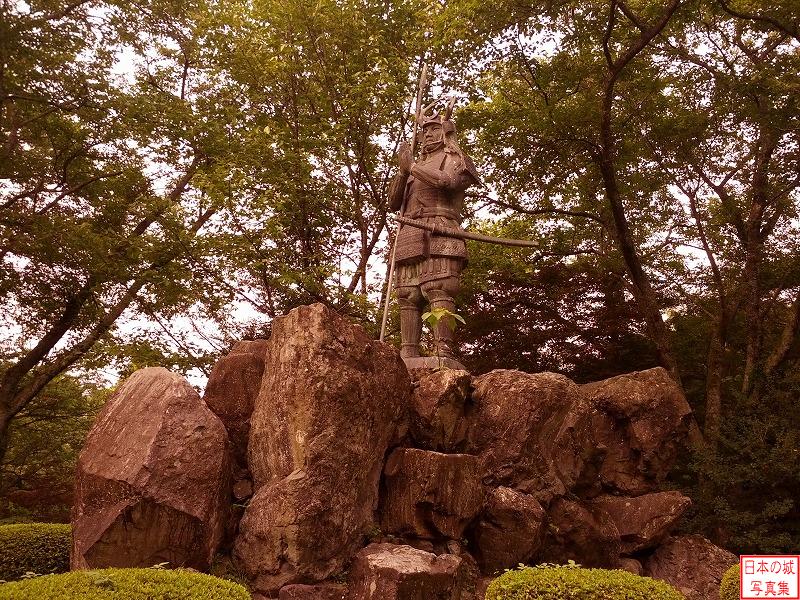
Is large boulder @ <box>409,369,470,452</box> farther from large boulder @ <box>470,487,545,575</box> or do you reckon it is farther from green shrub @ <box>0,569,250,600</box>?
green shrub @ <box>0,569,250,600</box>

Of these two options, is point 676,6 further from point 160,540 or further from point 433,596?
point 160,540

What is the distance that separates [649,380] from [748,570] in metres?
4.74

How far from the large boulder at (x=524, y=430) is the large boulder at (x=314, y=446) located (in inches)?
51.6

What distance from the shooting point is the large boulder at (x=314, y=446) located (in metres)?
5.39

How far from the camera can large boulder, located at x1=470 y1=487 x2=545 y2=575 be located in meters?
6.51

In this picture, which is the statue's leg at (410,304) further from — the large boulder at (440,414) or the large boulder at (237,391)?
the large boulder at (237,391)

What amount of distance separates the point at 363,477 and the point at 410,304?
3.45 m

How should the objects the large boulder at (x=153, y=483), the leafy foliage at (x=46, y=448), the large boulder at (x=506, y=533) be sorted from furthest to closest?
the leafy foliage at (x=46, y=448), the large boulder at (x=506, y=533), the large boulder at (x=153, y=483)

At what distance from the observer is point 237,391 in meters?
6.72

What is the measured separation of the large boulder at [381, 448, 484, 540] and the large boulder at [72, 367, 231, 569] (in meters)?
1.68

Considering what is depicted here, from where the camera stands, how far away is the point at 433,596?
530 centimetres

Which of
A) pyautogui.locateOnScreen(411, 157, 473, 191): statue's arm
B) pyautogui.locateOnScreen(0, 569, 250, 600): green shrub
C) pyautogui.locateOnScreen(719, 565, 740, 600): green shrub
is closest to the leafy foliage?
pyautogui.locateOnScreen(411, 157, 473, 191): statue's arm

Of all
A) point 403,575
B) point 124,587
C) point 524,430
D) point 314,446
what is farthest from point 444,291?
point 124,587

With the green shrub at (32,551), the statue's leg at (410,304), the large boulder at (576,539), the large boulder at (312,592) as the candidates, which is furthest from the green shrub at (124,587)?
the statue's leg at (410,304)
